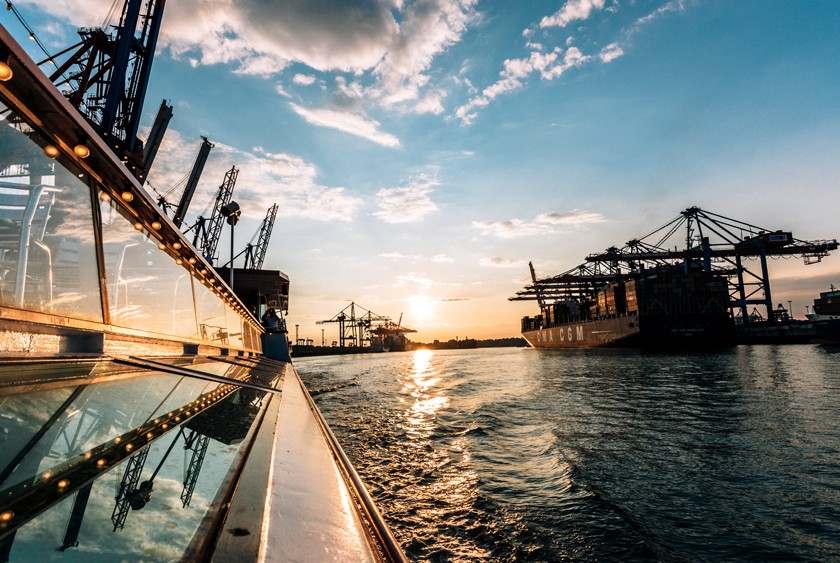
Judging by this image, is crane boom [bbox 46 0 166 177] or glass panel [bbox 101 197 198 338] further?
crane boom [bbox 46 0 166 177]

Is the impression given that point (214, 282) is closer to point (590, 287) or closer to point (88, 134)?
point (88, 134)

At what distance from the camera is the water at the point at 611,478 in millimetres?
4027

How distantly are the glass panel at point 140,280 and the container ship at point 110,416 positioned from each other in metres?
0.02

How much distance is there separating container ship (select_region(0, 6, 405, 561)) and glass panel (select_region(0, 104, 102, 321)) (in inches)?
0.5

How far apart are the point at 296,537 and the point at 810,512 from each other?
605cm

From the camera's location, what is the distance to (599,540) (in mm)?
4086

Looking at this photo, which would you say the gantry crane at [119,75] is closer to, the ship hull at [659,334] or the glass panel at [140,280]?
the glass panel at [140,280]

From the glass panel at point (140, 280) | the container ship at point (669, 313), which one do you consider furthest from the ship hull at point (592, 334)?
the glass panel at point (140, 280)

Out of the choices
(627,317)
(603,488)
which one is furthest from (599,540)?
(627,317)

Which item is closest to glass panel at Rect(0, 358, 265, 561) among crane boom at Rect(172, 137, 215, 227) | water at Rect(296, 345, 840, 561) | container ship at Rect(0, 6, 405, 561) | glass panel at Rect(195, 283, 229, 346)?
container ship at Rect(0, 6, 405, 561)

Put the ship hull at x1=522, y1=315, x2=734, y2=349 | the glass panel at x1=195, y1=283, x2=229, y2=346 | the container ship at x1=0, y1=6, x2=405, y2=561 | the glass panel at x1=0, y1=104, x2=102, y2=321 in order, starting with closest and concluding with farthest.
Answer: the container ship at x1=0, y1=6, x2=405, y2=561
the glass panel at x1=0, y1=104, x2=102, y2=321
the glass panel at x1=195, y1=283, x2=229, y2=346
the ship hull at x1=522, y1=315, x2=734, y2=349

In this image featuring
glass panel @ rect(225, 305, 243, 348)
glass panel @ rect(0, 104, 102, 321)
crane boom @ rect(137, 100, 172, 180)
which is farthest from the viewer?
crane boom @ rect(137, 100, 172, 180)

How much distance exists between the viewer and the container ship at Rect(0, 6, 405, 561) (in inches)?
49.7

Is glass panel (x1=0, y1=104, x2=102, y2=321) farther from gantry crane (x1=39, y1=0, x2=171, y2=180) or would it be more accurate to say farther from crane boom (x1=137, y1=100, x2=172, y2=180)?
crane boom (x1=137, y1=100, x2=172, y2=180)
